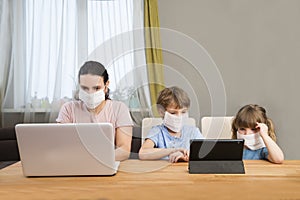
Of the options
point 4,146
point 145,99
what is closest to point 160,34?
point 145,99

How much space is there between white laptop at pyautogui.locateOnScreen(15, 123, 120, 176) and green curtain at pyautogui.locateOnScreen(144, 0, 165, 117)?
1790mm

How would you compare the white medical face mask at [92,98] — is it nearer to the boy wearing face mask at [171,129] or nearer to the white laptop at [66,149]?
the boy wearing face mask at [171,129]

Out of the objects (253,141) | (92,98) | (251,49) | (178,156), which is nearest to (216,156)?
(178,156)

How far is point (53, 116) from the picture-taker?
119 inches

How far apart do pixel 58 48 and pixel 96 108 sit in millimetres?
1373

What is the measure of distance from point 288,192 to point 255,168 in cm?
35

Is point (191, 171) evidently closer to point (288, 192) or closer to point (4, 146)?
point (288, 192)

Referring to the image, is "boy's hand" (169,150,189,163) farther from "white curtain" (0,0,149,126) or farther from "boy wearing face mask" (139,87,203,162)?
"white curtain" (0,0,149,126)

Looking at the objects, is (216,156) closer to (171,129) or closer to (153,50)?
(171,129)

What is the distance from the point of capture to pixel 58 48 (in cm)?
307

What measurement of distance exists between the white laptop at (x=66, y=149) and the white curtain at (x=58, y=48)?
1.83 meters

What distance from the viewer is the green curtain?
9.84 feet

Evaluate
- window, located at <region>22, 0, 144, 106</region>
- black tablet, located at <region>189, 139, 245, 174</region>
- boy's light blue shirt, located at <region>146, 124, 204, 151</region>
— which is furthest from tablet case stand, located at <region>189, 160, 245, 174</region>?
window, located at <region>22, 0, 144, 106</region>

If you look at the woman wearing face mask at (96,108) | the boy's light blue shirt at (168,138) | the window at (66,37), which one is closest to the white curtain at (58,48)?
the window at (66,37)
